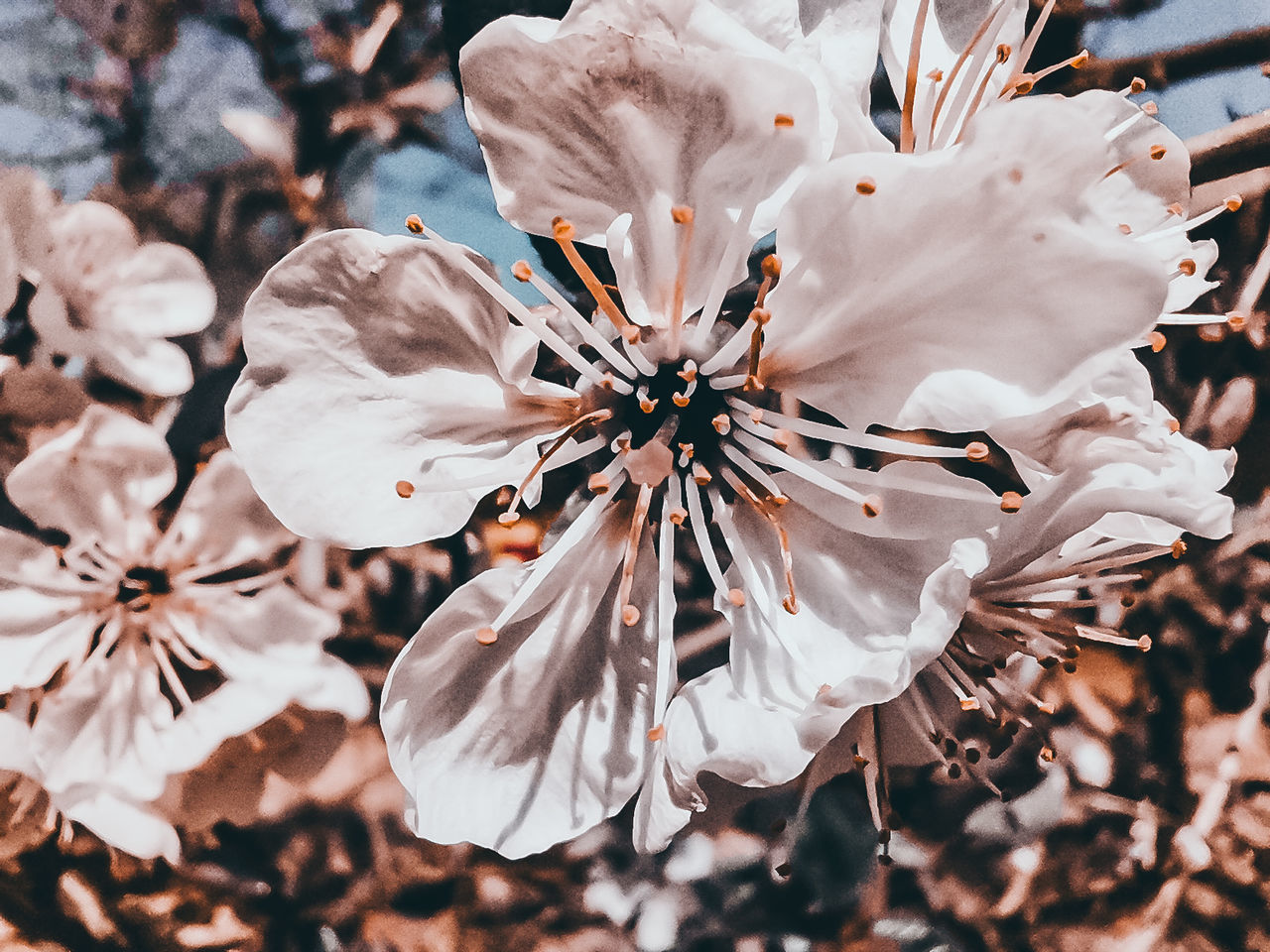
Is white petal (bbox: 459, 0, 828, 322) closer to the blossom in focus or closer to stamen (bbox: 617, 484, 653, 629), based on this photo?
stamen (bbox: 617, 484, 653, 629)

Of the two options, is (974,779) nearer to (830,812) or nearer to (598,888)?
(830,812)

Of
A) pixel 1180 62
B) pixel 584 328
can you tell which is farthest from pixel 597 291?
pixel 1180 62

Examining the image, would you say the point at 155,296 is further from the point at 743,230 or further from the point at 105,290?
the point at 743,230

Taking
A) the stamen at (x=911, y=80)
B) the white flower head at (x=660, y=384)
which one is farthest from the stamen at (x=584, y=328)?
the stamen at (x=911, y=80)

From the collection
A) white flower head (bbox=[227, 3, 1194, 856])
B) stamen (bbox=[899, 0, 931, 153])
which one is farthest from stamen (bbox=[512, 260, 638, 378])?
stamen (bbox=[899, 0, 931, 153])

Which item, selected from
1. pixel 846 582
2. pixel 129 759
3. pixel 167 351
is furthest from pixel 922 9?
pixel 129 759

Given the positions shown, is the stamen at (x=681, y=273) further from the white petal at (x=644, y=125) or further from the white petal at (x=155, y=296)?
the white petal at (x=155, y=296)
